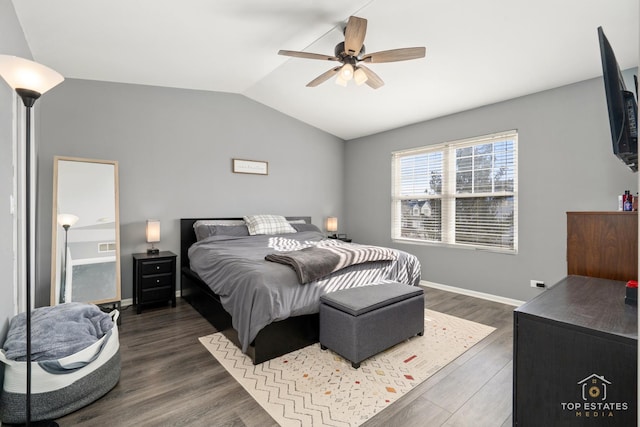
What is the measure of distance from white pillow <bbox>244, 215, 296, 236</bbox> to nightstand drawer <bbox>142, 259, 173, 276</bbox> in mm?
1066

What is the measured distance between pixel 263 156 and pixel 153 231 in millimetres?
1939

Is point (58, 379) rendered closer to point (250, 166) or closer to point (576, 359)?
point (576, 359)

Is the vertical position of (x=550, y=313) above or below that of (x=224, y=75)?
below

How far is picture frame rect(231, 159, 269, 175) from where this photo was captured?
445 cm

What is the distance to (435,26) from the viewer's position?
100 inches

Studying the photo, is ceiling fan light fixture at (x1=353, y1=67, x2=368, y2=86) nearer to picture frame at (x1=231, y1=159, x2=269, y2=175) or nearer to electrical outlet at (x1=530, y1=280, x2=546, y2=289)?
picture frame at (x1=231, y1=159, x2=269, y2=175)

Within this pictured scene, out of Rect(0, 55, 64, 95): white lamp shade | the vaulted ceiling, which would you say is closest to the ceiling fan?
the vaulted ceiling

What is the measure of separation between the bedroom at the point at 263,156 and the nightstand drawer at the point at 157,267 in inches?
18.8

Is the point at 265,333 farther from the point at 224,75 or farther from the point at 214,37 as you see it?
the point at 224,75

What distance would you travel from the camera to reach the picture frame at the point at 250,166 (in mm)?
4449

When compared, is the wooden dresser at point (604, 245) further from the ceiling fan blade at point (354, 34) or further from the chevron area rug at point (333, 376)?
the ceiling fan blade at point (354, 34)

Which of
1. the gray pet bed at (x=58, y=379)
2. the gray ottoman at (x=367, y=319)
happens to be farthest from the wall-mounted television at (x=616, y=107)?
the gray pet bed at (x=58, y=379)

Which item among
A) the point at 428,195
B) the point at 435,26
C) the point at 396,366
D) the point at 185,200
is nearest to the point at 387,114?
the point at 428,195

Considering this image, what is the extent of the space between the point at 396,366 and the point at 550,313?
141 centimetres
